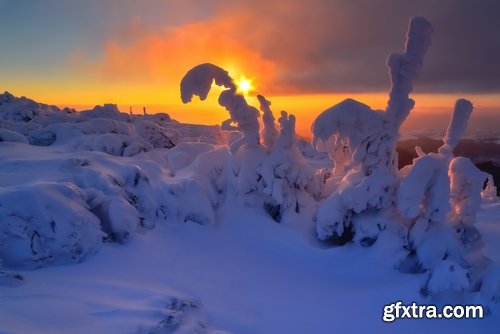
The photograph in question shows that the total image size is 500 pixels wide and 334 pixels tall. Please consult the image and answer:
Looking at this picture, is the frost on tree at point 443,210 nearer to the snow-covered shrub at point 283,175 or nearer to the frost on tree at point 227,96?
the snow-covered shrub at point 283,175

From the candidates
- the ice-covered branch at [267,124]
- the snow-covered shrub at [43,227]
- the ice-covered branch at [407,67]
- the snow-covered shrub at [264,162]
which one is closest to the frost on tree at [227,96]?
the snow-covered shrub at [264,162]

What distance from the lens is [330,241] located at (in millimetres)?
8812

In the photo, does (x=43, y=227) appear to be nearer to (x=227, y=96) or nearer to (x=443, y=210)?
(x=227, y=96)

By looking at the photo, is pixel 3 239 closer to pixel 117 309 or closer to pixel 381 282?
pixel 117 309

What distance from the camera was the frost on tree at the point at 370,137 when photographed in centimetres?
788

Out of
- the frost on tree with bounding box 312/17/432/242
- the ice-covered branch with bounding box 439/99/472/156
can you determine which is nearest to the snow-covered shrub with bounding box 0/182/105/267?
the frost on tree with bounding box 312/17/432/242

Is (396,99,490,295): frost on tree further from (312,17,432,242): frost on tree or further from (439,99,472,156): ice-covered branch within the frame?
(312,17,432,242): frost on tree

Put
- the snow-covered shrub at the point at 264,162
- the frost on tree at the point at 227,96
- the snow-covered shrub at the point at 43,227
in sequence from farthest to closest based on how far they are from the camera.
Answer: the snow-covered shrub at the point at 264,162 < the frost on tree at the point at 227,96 < the snow-covered shrub at the point at 43,227

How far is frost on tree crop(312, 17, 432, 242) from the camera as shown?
7.88 meters

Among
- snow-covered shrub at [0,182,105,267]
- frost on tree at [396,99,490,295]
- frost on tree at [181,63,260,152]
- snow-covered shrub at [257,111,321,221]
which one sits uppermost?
frost on tree at [181,63,260,152]

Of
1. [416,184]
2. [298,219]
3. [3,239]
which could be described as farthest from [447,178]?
[3,239]

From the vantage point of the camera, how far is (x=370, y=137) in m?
8.45

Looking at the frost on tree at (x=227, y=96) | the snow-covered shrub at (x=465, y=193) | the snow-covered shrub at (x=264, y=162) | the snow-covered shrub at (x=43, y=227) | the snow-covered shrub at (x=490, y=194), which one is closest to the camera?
the snow-covered shrub at (x=43, y=227)

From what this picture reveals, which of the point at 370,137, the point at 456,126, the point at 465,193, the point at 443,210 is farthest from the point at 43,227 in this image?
the point at 456,126
